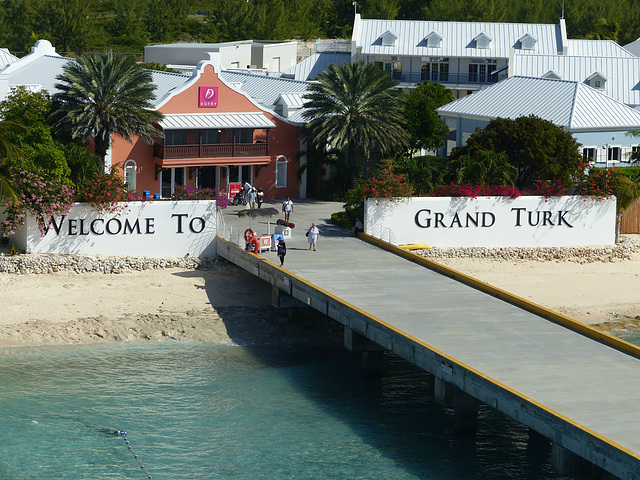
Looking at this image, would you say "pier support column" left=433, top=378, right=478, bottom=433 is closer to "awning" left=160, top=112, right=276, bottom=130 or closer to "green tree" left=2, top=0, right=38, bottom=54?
"awning" left=160, top=112, right=276, bottom=130

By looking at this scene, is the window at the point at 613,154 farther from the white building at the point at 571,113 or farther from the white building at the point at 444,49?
the white building at the point at 444,49

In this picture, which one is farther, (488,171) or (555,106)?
(555,106)

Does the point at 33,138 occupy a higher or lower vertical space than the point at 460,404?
higher

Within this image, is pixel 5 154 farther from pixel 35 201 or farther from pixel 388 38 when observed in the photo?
pixel 388 38

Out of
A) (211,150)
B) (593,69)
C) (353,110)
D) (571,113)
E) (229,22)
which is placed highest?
(229,22)

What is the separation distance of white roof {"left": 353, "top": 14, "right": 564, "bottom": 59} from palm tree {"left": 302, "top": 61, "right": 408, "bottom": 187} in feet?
131

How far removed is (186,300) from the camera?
43.3 meters

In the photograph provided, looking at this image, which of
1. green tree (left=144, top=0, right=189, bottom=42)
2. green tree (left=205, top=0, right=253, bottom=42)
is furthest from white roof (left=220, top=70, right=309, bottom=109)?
green tree (left=144, top=0, right=189, bottom=42)

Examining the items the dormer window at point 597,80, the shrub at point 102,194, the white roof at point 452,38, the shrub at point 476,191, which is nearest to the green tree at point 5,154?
the shrub at point 102,194

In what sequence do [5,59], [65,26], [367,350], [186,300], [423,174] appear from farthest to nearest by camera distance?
[65,26] < [5,59] < [423,174] < [186,300] < [367,350]

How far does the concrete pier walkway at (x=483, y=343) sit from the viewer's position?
2505cm

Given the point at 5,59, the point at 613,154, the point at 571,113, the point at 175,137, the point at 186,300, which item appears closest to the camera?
the point at 186,300

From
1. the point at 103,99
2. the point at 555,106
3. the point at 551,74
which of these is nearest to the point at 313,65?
the point at 551,74

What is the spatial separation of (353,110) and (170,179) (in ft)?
35.2
